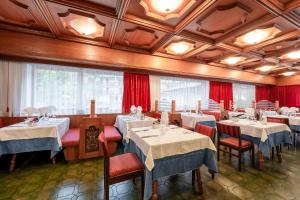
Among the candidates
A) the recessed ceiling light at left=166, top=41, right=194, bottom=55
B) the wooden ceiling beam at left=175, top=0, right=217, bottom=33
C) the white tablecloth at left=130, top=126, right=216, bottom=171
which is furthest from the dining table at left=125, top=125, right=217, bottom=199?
the recessed ceiling light at left=166, top=41, right=194, bottom=55

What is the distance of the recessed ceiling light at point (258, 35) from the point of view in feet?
10.3

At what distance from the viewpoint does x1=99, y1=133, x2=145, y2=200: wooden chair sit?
1671 millimetres

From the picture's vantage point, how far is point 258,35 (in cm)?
336

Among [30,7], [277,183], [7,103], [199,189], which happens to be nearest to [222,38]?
[277,183]

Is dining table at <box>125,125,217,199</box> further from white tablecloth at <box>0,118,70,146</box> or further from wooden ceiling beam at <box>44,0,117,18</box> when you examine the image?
wooden ceiling beam at <box>44,0,117,18</box>

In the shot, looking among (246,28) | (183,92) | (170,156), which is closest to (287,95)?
(183,92)

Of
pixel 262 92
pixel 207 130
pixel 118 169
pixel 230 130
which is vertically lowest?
pixel 118 169

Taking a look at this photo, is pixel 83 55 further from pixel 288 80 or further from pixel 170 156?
pixel 288 80

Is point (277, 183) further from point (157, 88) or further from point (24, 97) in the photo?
point (24, 97)

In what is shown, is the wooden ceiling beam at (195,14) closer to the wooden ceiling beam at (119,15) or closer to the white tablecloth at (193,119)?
the wooden ceiling beam at (119,15)

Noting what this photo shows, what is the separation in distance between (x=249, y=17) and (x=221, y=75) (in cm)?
367

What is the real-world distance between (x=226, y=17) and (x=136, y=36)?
1.97 metres

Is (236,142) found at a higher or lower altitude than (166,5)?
lower

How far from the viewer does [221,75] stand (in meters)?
6.18
